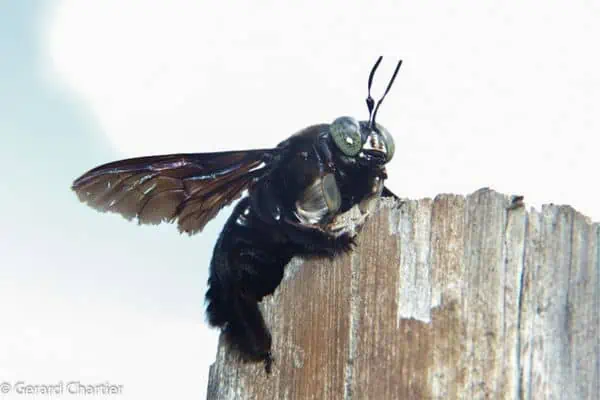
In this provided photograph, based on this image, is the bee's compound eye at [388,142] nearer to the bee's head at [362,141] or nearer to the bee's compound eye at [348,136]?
the bee's head at [362,141]

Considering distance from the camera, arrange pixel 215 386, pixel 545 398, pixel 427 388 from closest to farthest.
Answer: pixel 545 398, pixel 427 388, pixel 215 386

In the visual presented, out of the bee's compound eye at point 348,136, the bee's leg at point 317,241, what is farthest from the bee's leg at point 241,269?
the bee's compound eye at point 348,136

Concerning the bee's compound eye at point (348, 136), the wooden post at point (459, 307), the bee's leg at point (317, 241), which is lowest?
the wooden post at point (459, 307)

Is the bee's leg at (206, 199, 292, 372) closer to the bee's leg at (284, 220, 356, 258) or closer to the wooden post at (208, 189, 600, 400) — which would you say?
the bee's leg at (284, 220, 356, 258)

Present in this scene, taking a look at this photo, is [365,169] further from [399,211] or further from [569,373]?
[569,373]

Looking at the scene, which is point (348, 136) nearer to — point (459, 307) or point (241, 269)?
point (241, 269)

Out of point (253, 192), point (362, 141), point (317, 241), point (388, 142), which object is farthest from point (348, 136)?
point (317, 241)

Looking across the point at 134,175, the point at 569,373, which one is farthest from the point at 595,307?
the point at 134,175

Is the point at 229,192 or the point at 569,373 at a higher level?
the point at 229,192
